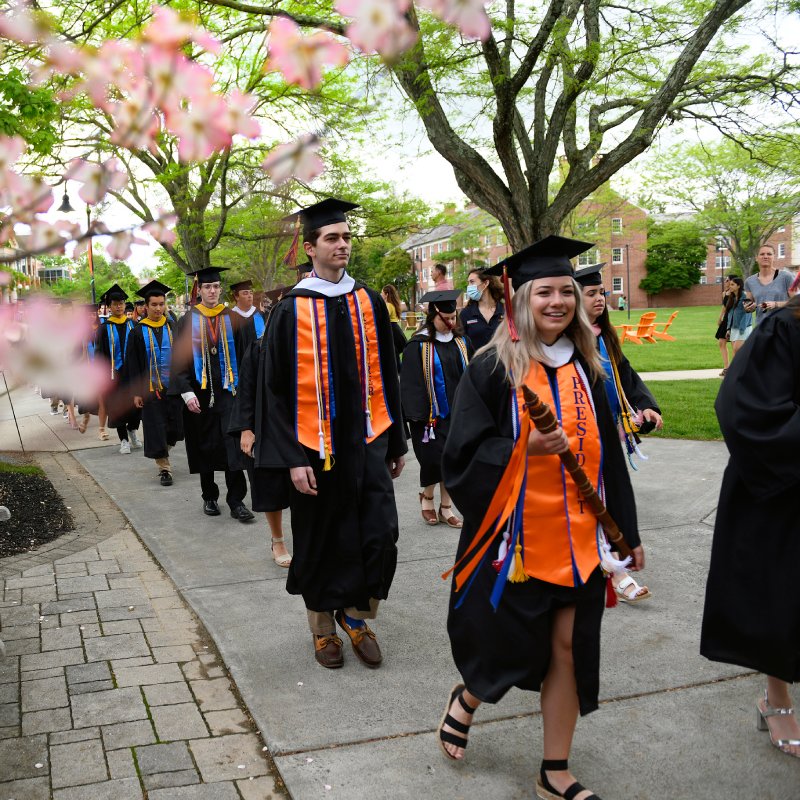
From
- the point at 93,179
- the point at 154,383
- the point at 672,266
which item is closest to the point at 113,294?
the point at 154,383

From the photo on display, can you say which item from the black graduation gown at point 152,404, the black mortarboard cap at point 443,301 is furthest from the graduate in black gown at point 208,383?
the black mortarboard cap at point 443,301

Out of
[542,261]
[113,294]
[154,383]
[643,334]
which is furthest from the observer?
[643,334]

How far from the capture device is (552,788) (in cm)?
280

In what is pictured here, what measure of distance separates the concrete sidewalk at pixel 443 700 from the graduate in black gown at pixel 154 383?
10.1ft

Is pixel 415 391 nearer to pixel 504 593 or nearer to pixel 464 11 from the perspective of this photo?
pixel 504 593

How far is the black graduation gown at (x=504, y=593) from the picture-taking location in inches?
111

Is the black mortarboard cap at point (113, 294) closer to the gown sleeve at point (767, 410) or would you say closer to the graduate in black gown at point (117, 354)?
the graduate in black gown at point (117, 354)

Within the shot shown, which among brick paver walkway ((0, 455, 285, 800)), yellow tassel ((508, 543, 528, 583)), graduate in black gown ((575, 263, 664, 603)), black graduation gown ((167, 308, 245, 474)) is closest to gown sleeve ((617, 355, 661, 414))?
graduate in black gown ((575, 263, 664, 603))

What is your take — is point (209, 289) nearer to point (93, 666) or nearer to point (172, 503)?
point (172, 503)

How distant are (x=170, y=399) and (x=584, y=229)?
1685 inches

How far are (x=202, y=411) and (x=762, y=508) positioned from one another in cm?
530

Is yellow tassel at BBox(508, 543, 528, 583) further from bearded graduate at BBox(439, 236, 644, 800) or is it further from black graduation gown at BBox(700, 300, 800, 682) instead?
black graduation gown at BBox(700, 300, 800, 682)

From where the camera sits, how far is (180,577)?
5367 millimetres

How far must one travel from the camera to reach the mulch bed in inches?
241
